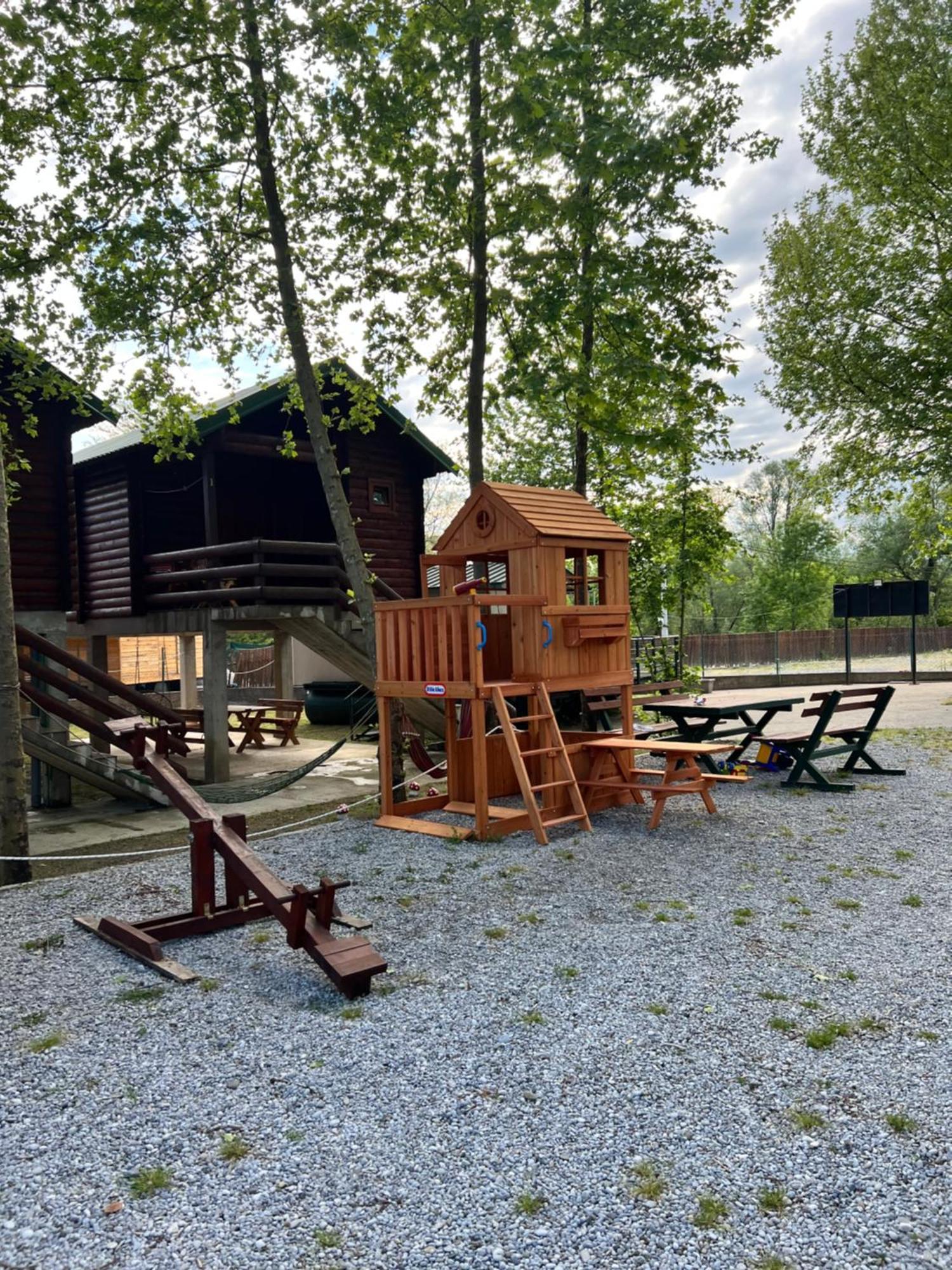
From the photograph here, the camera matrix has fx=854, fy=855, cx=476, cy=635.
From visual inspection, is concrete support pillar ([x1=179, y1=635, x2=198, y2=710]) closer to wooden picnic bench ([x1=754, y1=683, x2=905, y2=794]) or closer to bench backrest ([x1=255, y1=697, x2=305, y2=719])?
bench backrest ([x1=255, y1=697, x2=305, y2=719])

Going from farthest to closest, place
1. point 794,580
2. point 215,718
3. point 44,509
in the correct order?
point 794,580, point 44,509, point 215,718

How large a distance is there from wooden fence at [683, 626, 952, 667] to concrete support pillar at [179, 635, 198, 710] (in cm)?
1902

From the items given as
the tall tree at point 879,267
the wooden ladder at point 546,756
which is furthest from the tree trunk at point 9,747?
the tall tree at point 879,267

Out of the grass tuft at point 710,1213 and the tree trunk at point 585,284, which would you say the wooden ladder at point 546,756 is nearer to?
the tree trunk at point 585,284

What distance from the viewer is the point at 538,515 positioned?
8336 millimetres

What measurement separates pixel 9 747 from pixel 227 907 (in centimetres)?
264

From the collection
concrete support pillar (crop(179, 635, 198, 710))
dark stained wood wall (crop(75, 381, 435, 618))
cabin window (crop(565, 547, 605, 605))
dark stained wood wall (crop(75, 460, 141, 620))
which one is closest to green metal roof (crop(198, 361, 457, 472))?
dark stained wood wall (crop(75, 381, 435, 618))

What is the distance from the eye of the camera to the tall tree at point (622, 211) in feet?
31.7

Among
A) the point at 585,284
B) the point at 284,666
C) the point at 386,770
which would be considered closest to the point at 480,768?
the point at 386,770

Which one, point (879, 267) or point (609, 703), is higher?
point (879, 267)

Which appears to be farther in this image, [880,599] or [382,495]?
[880,599]

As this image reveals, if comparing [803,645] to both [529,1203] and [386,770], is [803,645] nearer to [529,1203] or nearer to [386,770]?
[386,770]

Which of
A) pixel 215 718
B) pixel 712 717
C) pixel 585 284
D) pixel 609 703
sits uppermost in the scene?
pixel 585 284

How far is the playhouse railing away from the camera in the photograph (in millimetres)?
7461
